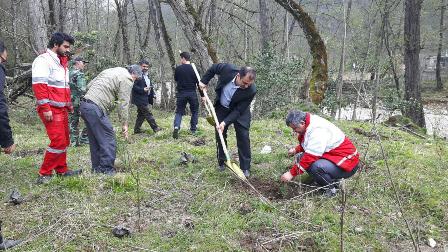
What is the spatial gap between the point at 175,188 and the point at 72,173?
1.45 metres

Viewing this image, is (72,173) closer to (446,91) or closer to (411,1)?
(411,1)

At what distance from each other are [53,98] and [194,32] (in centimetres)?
572

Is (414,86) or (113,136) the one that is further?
(414,86)

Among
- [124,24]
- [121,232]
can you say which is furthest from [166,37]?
[121,232]

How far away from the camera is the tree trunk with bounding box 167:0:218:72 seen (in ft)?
Result: 33.7

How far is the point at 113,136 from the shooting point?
5.54 metres

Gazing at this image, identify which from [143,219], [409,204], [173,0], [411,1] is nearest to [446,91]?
[411,1]

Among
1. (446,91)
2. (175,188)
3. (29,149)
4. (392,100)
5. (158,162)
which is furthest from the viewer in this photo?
(446,91)

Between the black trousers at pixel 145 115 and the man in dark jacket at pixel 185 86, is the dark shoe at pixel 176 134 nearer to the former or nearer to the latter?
the man in dark jacket at pixel 185 86

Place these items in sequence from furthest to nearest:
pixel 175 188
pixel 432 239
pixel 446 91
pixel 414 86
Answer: pixel 446 91 < pixel 414 86 < pixel 175 188 < pixel 432 239

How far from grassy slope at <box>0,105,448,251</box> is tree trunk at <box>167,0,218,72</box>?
4.55 m

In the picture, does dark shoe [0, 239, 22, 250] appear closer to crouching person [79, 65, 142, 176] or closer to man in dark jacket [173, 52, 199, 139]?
crouching person [79, 65, 142, 176]

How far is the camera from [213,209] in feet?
15.3

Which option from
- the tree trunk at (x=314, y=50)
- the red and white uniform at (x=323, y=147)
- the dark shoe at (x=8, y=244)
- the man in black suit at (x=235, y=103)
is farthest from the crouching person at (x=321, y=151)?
the tree trunk at (x=314, y=50)
